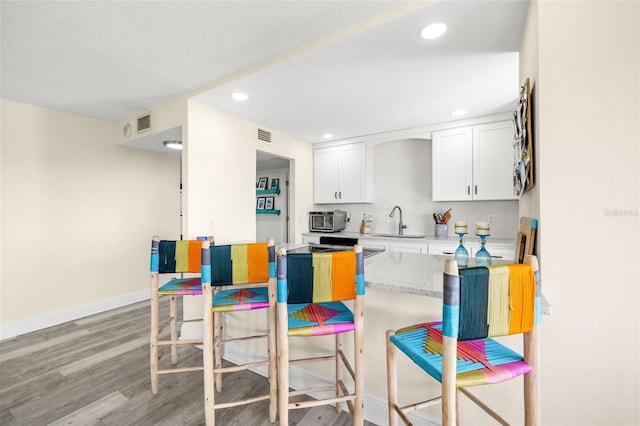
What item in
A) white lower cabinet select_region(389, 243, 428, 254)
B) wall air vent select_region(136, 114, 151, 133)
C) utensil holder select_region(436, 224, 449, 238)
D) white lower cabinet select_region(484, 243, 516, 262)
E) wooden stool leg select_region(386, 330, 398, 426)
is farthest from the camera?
utensil holder select_region(436, 224, 449, 238)

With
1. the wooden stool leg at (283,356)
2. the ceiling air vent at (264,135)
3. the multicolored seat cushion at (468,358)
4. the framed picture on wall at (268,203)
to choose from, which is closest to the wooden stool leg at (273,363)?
the wooden stool leg at (283,356)

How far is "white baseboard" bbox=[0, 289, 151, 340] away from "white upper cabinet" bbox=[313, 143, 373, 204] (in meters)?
2.97

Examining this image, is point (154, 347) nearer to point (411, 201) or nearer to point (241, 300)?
point (241, 300)

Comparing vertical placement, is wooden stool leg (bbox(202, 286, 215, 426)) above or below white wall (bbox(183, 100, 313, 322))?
below

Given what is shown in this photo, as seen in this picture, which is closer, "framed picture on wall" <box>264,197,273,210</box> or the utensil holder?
the utensil holder

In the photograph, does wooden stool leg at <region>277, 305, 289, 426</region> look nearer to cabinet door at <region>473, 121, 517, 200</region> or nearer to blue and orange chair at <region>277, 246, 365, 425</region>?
blue and orange chair at <region>277, 246, 365, 425</region>

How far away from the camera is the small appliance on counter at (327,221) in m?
4.17

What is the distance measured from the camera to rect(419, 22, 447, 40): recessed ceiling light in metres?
1.63

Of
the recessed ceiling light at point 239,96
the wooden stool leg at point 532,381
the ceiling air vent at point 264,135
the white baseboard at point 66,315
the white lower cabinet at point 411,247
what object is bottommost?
the white baseboard at point 66,315

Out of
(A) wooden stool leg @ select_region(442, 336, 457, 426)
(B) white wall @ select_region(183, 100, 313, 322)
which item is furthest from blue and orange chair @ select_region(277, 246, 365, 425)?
(B) white wall @ select_region(183, 100, 313, 322)

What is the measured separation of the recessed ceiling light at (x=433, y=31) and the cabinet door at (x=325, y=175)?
2637 mm

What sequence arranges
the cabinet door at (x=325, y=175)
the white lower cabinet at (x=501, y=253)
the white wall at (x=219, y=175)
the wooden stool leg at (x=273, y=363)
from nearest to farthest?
the wooden stool leg at (x=273, y=363) → the white wall at (x=219, y=175) → the white lower cabinet at (x=501, y=253) → the cabinet door at (x=325, y=175)

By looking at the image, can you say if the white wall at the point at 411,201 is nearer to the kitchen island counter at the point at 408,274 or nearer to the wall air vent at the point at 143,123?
the kitchen island counter at the point at 408,274

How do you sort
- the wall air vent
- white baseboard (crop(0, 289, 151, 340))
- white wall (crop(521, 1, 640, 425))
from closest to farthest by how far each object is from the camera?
1. white wall (crop(521, 1, 640, 425))
2. white baseboard (crop(0, 289, 151, 340))
3. the wall air vent
